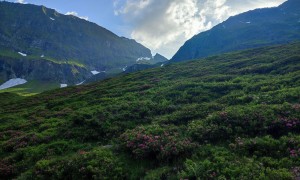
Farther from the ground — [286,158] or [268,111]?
[268,111]

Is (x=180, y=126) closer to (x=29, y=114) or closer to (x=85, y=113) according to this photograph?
(x=85, y=113)

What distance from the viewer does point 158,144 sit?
605 inches

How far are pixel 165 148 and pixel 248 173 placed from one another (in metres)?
5.02

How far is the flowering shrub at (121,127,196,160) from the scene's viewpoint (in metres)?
14.6

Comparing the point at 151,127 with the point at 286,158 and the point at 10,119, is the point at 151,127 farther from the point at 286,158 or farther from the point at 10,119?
the point at 10,119

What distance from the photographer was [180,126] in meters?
18.8

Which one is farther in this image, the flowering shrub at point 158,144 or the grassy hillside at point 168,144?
the flowering shrub at point 158,144

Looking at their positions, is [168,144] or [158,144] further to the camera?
[158,144]

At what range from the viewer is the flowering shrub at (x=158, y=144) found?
14562mm

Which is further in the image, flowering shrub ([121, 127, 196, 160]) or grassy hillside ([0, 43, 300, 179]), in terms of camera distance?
flowering shrub ([121, 127, 196, 160])

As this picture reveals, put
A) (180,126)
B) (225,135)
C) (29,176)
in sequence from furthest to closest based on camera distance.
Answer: (180,126) → (225,135) → (29,176)

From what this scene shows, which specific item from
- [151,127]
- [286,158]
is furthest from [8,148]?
[286,158]

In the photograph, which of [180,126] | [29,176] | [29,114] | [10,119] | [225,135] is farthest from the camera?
[29,114]

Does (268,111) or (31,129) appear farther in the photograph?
(31,129)
